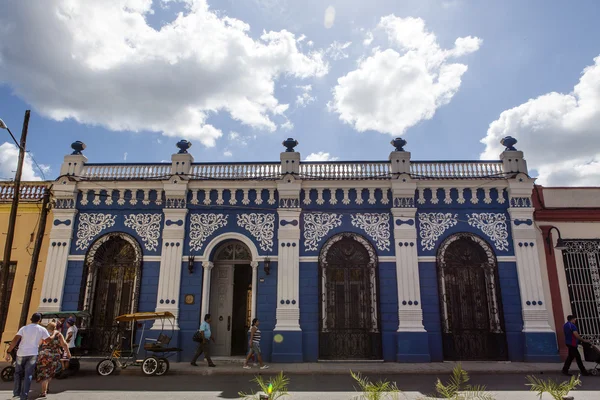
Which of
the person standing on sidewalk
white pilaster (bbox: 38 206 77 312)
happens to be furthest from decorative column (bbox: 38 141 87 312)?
the person standing on sidewalk

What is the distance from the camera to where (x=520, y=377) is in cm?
1080

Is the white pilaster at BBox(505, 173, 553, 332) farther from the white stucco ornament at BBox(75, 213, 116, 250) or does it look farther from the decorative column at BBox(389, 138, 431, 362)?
the white stucco ornament at BBox(75, 213, 116, 250)

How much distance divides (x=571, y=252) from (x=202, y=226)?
39.3 ft

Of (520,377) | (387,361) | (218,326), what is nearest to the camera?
(520,377)

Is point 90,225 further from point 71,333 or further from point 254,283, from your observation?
point 254,283

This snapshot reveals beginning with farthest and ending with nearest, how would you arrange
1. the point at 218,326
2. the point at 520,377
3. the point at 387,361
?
the point at 218,326, the point at 387,361, the point at 520,377

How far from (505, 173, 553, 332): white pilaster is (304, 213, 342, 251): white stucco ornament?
5.63m

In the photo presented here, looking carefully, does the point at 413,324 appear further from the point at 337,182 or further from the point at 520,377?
the point at 337,182

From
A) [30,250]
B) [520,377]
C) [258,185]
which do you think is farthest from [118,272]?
[520,377]

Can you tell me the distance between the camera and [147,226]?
14281mm

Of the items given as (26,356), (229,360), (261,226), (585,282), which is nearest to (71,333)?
(26,356)

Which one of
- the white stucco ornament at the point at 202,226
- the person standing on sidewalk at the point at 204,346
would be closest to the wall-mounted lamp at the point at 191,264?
the white stucco ornament at the point at 202,226

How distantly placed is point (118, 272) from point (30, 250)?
3061 mm

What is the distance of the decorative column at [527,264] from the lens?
12820 mm
